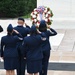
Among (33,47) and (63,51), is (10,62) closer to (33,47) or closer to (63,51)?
(33,47)

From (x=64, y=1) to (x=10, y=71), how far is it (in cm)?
1132

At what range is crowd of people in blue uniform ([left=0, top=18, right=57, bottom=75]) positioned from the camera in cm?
732

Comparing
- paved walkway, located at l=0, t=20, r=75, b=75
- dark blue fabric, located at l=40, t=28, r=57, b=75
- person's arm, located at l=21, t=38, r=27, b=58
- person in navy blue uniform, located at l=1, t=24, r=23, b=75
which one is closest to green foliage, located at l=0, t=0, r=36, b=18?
paved walkway, located at l=0, t=20, r=75, b=75

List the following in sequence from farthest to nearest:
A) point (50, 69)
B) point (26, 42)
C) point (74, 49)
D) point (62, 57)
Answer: point (74, 49) → point (62, 57) → point (50, 69) → point (26, 42)

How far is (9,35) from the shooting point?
7727mm

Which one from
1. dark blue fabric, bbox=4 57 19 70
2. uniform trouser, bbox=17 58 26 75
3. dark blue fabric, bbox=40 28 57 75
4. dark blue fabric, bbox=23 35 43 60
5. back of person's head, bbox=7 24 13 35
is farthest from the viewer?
uniform trouser, bbox=17 58 26 75

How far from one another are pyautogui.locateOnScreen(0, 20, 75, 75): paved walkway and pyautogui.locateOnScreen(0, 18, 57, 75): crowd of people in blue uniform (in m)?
1.40

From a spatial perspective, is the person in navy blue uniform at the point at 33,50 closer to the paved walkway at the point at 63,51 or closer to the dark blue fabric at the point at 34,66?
the dark blue fabric at the point at 34,66

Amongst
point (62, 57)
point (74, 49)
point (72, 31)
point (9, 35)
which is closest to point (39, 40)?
point (9, 35)

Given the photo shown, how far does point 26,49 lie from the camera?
7.39 m

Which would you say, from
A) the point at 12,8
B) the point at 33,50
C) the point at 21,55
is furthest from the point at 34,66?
the point at 12,8

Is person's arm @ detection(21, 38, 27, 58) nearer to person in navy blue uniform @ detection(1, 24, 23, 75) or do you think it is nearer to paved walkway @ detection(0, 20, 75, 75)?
person in navy blue uniform @ detection(1, 24, 23, 75)

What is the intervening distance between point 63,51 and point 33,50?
5.18 meters

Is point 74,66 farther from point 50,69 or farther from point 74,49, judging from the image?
point 74,49
